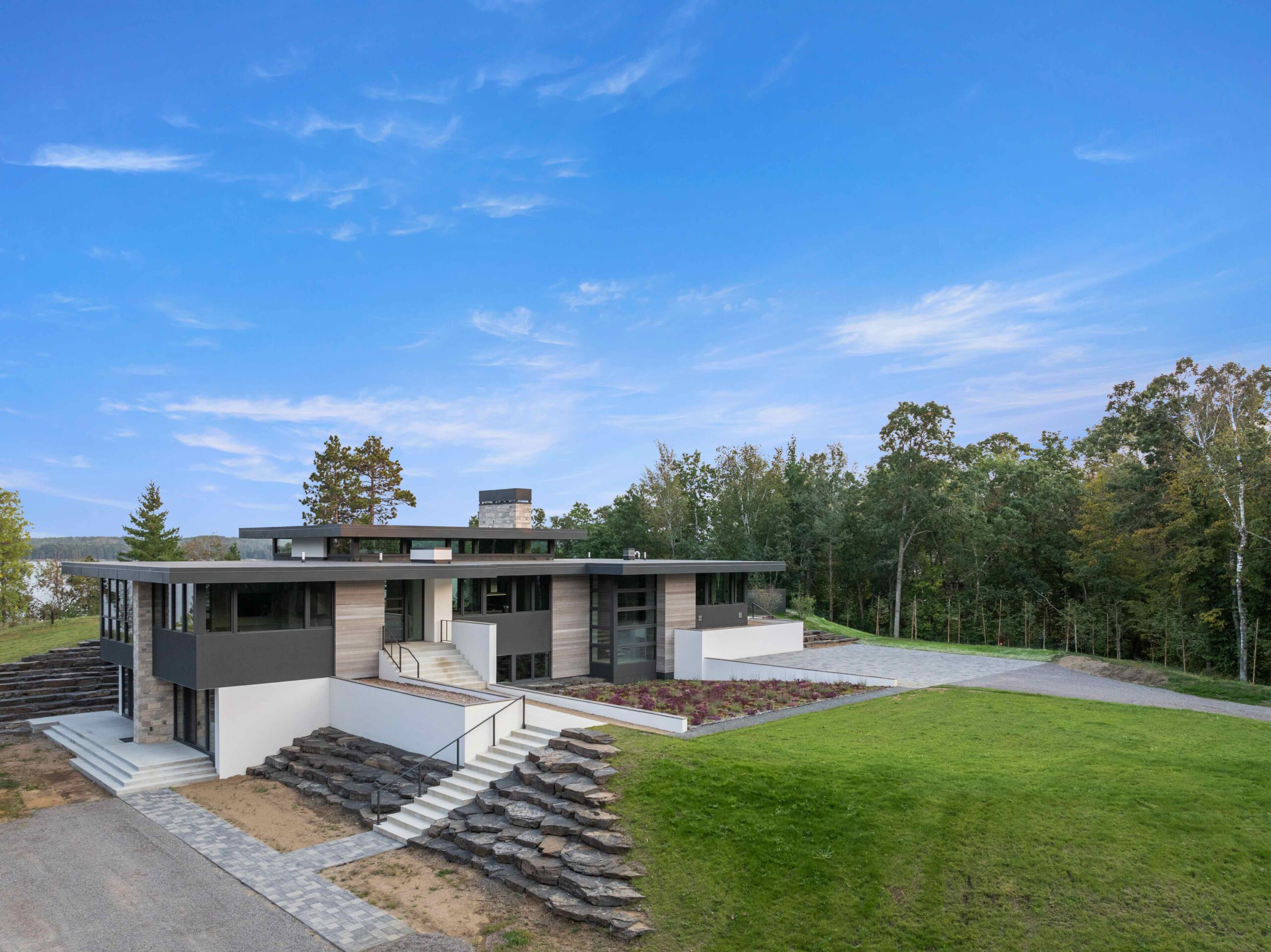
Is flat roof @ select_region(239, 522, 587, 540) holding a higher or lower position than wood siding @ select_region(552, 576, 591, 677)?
higher

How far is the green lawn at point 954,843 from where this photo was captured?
849cm

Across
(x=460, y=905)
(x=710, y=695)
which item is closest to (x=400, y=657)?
(x=710, y=695)

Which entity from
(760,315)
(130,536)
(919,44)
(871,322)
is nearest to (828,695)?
(871,322)

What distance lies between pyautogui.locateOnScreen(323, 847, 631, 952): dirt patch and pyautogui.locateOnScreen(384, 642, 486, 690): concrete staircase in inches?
246

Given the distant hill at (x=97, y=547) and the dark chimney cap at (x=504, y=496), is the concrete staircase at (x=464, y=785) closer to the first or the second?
the dark chimney cap at (x=504, y=496)

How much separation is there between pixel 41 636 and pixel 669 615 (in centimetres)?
2680

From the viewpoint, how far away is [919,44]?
66.2 ft

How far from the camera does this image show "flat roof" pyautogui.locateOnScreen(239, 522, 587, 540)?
20516 mm

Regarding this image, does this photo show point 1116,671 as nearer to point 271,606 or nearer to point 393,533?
point 393,533

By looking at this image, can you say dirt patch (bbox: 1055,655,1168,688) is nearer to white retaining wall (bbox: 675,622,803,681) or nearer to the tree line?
the tree line

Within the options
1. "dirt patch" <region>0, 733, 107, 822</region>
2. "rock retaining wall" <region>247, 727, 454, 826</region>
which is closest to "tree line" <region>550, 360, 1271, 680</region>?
"rock retaining wall" <region>247, 727, 454, 826</region>

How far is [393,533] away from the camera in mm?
20922

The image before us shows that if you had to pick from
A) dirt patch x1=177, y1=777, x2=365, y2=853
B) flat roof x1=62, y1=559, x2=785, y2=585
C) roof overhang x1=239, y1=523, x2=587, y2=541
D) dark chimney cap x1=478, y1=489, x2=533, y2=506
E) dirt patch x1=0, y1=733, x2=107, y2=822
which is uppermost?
dark chimney cap x1=478, y1=489, x2=533, y2=506

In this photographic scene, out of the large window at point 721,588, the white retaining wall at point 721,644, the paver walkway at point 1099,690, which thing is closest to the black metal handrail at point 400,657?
the white retaining wall at point 721,644
